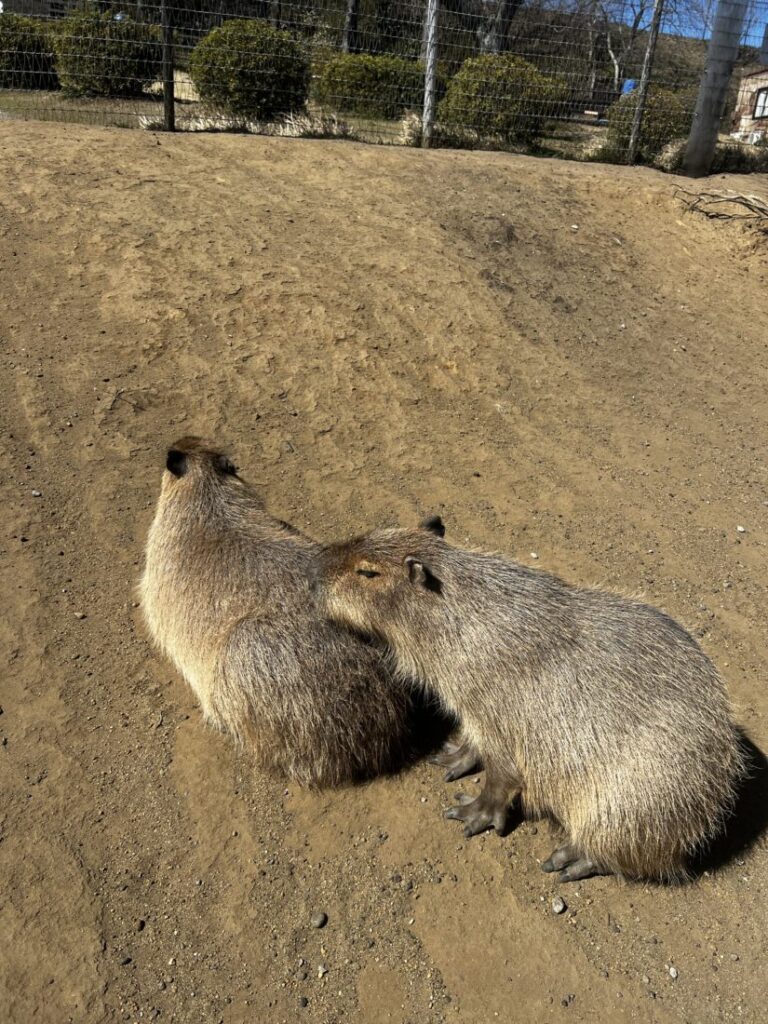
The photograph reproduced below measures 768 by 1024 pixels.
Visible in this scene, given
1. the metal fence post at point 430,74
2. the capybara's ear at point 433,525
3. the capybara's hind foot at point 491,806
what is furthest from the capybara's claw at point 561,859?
the metal fence post at point 430,74

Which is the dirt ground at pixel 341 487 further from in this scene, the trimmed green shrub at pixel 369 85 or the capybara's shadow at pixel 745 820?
the trimmed green shrub at pixel 369 85

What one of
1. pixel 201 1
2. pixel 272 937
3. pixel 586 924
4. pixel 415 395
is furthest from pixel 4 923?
pixel 201 1

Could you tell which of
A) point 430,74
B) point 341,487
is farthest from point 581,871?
point 430,74

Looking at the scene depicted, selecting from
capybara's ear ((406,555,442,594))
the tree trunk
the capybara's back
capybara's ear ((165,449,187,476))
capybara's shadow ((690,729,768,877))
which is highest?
the tree trunk

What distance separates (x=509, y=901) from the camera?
2.55m

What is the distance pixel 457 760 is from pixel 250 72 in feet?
28.8

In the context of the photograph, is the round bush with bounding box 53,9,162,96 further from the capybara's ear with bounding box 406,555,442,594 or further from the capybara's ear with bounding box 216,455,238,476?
the capybara's ear with bounding box 406,555,442,594

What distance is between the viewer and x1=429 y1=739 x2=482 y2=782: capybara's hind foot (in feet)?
9.59

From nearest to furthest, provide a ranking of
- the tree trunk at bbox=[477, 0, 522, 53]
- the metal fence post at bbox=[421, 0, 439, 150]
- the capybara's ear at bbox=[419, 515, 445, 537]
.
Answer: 1. the capybara's ear at bbox=[419, 515, 445, 537]
2. the metal fence post at bbox=[421, 0, 439, 150]
3. the tree trunk at bbox=[477, 0, 522, 53]

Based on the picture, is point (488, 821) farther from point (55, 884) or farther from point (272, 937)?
point (55, 884)

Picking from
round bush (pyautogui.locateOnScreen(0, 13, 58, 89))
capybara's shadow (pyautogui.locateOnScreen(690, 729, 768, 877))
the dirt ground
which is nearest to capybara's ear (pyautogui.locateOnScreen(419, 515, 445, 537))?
the dirt ground

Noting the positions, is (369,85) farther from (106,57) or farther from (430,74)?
(106,57)

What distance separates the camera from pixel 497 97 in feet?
32.1

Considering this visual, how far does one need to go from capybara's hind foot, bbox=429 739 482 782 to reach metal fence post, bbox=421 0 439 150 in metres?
7.82
